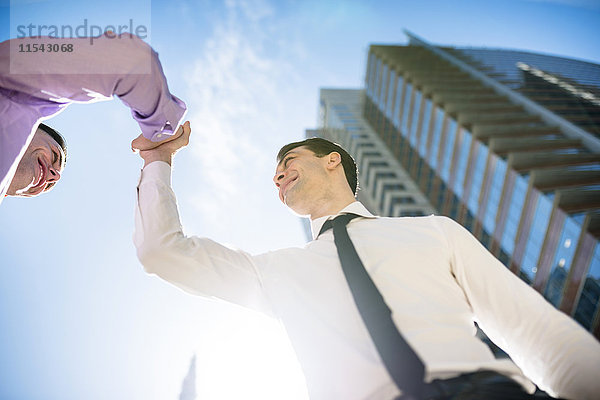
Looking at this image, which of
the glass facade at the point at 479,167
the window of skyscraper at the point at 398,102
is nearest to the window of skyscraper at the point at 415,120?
the glass facade at the point at 479,167

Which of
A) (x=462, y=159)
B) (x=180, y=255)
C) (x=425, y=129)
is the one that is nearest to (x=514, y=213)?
(x=462, y=159)

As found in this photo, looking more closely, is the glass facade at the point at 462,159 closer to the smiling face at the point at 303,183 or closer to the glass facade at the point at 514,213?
the glass facade at the point at 514,213

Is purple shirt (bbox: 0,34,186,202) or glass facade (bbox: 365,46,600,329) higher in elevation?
purple shirt (bbox: 0,34,186,202)

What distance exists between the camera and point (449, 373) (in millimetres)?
1346

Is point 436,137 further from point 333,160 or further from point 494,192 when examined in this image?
point 333,160

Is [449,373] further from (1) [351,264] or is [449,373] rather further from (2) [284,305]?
(2) [284,305]

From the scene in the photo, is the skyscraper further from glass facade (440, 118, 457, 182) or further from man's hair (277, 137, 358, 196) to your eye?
man's hair (277, 137, 358, 196)

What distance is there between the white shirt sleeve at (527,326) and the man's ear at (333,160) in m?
1.05

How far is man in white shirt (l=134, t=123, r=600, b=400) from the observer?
148cm

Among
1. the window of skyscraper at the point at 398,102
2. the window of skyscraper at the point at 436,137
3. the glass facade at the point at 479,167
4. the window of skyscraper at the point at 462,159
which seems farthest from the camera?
the window of skyscraper at the point at 398,102

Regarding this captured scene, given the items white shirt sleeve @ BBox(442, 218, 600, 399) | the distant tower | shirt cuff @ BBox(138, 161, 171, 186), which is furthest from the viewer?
the distant tower

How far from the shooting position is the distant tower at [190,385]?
3601 cm

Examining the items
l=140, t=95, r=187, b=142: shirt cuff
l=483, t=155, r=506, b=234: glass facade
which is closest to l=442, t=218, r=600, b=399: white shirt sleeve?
l=140, t=95, r=187, b=142: shirt cuff

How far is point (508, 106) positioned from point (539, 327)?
140 feet
